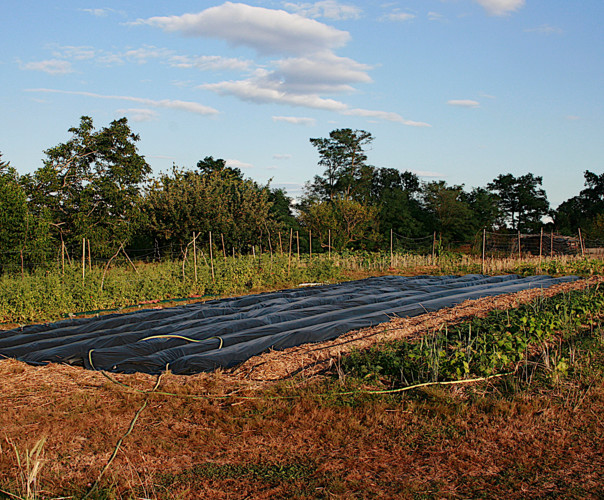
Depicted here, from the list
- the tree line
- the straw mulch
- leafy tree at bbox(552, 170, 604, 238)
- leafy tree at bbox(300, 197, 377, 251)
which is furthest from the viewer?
leafy tree at bbox(552, 170, 604, 238)

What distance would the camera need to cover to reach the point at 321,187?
122 feet

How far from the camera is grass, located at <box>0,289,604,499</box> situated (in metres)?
2.70

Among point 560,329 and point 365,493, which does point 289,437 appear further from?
point 560,329

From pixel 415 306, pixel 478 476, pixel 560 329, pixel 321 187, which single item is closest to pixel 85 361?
pixel 478 476

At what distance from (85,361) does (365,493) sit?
12.3ft

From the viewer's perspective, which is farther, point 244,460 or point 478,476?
point 244,460

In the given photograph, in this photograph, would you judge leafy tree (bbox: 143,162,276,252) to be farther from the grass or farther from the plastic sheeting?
the grass

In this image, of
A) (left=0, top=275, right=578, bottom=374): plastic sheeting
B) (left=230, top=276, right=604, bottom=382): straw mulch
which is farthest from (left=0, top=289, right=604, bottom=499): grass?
(left=0, top=275, right=578, bottom=374): plastic sheeting

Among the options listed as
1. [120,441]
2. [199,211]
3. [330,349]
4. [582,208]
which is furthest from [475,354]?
[582,208]

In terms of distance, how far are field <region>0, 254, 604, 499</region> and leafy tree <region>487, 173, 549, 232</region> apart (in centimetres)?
3397

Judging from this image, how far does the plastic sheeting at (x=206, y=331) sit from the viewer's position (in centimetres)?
518

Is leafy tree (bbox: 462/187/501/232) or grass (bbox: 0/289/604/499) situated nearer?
grass (bbox: 0/289/604/499)

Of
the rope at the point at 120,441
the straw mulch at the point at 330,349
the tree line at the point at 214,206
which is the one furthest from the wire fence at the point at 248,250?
the rope at the point at 120,441

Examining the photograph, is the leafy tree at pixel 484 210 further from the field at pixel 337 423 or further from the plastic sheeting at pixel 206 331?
the field at pixel 337 423
